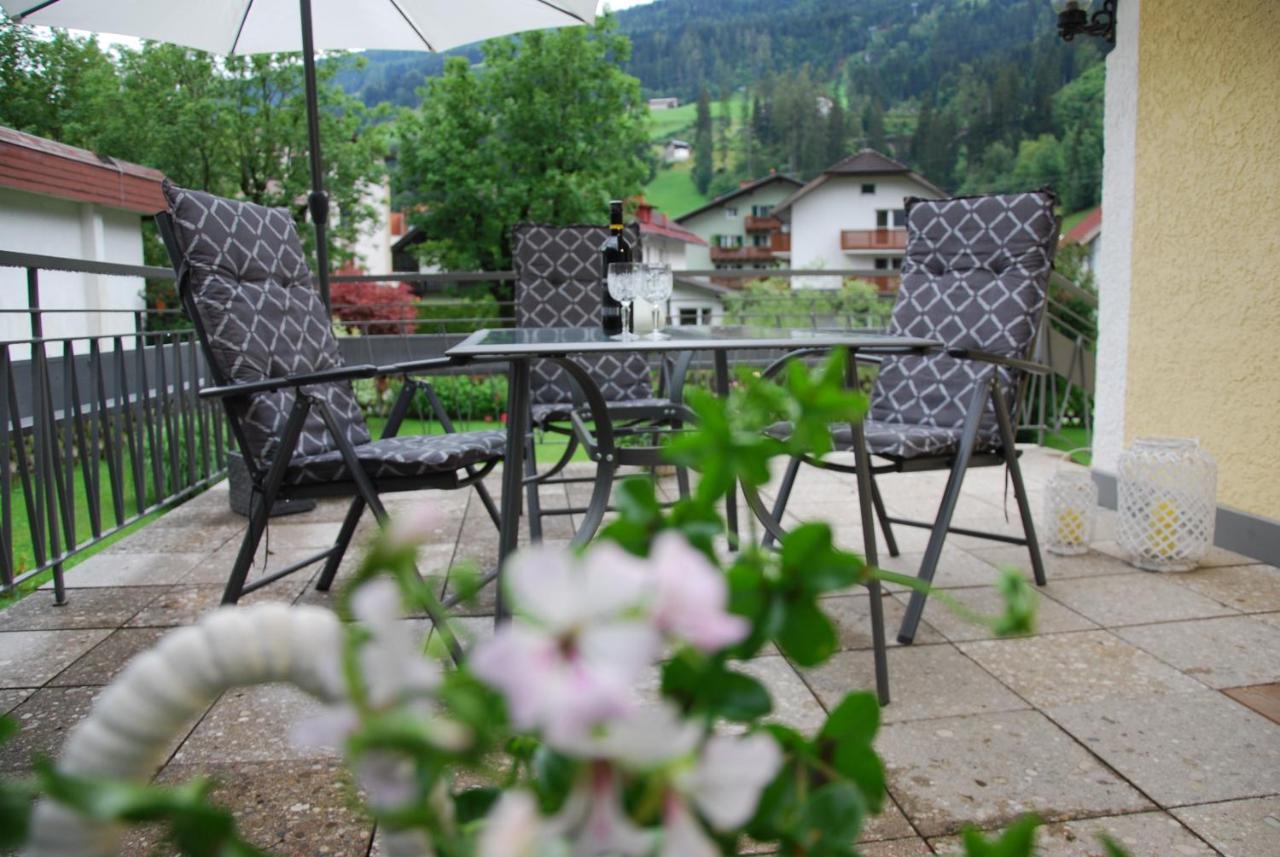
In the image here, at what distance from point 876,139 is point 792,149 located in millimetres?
3740

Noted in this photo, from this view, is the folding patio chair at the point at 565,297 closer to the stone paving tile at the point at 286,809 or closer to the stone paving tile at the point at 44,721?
the stone paving tile at the point at 44,721

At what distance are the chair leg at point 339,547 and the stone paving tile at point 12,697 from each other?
80 centimetres

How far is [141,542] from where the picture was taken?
11.6ft

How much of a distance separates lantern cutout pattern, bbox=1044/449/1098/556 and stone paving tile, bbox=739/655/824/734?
1205 millimetres

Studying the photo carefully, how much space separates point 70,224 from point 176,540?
1268 millimetres

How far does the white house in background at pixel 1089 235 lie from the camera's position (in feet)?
14.0

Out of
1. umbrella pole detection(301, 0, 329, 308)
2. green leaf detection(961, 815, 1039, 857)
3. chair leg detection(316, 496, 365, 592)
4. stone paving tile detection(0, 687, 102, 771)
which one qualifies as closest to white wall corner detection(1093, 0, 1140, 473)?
chair leg detection(316, 496, 365, 592)

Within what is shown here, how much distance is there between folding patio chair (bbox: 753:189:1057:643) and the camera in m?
2.62

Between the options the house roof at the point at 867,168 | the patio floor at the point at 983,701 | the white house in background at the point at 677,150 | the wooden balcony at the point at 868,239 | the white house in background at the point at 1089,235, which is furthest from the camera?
the white house in background at the point at 677,150

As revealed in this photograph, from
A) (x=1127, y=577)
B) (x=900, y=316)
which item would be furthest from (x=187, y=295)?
(x=1127, y=577)

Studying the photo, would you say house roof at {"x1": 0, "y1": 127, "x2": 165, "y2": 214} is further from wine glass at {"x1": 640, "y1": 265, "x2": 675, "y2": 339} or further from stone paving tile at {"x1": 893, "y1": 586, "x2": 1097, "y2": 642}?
stone paving tile at {"x1": 893, "y1": 586, "x2": 1097, "y2": 642}

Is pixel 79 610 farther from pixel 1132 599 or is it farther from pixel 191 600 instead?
pixel 1132 599

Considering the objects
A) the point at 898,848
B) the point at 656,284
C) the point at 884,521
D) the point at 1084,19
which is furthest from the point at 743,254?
the point at 898,848

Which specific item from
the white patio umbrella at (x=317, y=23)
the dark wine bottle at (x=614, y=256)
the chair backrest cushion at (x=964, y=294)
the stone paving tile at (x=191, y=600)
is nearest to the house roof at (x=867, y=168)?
the white patio umbrella at (x=317, y=23)
